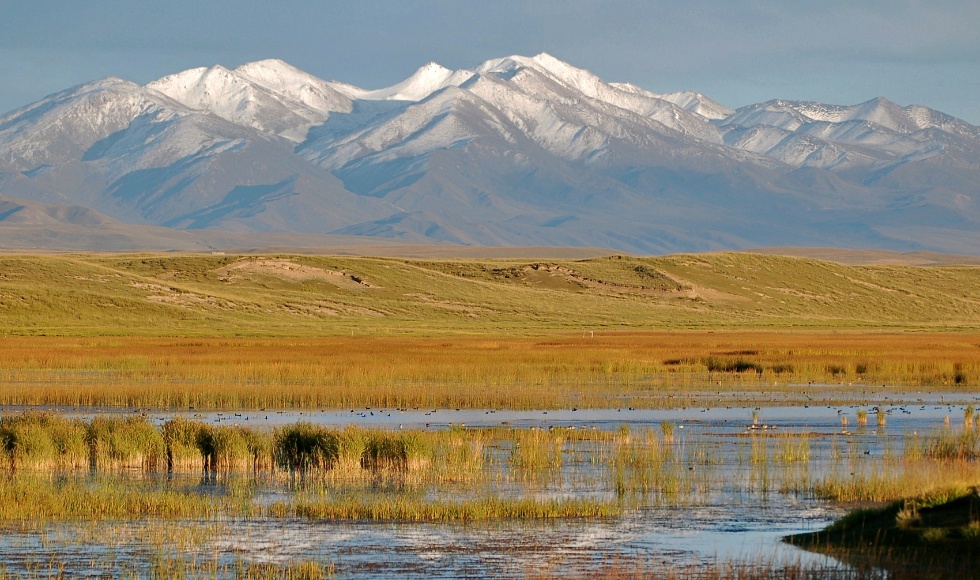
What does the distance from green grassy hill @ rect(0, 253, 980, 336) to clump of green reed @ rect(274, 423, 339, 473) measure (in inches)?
2123

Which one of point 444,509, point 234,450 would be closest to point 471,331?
point 234,450

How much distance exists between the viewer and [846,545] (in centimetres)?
1905

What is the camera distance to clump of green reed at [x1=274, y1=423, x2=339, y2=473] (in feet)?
88.7

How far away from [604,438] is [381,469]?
651 centimetres

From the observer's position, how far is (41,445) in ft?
87.5

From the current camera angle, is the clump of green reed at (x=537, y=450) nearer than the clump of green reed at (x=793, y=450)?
Yes

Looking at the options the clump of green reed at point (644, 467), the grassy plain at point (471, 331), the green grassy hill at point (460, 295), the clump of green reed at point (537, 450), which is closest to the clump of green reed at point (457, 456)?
the clump of green reed at point (537, 450)

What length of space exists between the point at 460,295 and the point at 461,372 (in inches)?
2959

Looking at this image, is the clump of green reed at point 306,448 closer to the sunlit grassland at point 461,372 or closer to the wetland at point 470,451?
the wetland at point 470,451

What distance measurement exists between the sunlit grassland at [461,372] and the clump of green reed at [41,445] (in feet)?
39.1

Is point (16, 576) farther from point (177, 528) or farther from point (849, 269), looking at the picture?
point (849, 269)

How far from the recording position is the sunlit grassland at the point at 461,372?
1644 inches

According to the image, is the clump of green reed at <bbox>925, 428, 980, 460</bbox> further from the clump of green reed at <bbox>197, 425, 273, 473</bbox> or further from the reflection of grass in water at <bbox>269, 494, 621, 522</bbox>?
the clump of green reed at <bbox>197, 425, 273, 473</bbox>

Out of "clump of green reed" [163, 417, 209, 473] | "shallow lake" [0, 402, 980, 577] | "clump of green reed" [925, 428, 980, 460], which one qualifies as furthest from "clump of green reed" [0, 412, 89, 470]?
Answer: "clump of green reed" [925, 428, 980, 460]
